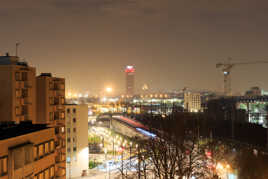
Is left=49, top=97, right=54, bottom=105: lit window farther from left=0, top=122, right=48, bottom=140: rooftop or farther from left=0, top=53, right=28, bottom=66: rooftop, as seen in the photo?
left=0, top=122, right=48, bottom=140: rooftop

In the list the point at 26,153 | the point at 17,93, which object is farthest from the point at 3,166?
the point at 17,93

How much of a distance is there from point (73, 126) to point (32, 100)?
3.77 metres

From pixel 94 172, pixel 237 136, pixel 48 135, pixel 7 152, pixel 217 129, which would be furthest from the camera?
pixel 217 129

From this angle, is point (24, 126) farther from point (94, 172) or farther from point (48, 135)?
point (94, 172)

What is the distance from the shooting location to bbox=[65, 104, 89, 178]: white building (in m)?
14.4

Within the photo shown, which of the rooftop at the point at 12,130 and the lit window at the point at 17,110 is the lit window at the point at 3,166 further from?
the lit window at the point at 17,110

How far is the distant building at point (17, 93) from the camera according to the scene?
10.5 m

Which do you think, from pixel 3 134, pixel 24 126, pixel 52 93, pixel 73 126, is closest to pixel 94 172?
pixel 73 126

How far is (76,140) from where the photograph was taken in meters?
14.7

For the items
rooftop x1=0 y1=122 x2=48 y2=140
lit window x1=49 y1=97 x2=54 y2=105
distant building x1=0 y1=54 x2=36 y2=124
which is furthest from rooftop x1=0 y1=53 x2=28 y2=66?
rooftop x1=0 y1=122 x2=48 y2=140

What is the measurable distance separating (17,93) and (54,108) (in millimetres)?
1902

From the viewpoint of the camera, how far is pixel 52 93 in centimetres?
1240

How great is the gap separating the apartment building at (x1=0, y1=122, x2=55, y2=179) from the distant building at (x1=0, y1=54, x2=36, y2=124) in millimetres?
3627

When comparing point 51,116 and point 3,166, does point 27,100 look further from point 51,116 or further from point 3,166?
point 3,166
